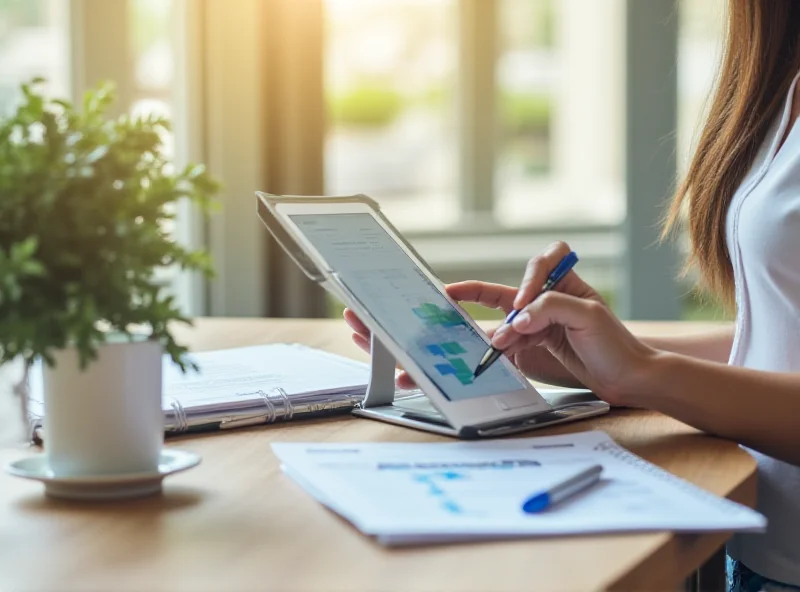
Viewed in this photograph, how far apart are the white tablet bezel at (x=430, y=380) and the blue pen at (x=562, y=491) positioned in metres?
0.16

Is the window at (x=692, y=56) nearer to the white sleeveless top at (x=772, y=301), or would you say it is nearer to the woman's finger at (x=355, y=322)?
the white sleeveless top at (x=772, y=301)

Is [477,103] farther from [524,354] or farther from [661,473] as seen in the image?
[661,473]

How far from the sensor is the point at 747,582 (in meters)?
0.96

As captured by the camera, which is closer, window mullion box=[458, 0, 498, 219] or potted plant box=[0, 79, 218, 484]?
potted plant box=[0, 79, 218, 484]

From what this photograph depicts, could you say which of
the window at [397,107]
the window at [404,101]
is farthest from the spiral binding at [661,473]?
the window at [397,107]

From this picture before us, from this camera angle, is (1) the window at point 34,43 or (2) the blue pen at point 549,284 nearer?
(2) the blue pen at point 549,284

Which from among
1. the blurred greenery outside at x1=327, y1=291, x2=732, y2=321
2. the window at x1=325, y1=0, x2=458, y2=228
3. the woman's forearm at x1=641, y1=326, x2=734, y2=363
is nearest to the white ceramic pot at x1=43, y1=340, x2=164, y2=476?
the woman's forearm at x1=641, y1=326, x2=734, y2=363

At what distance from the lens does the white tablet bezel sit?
87 cm

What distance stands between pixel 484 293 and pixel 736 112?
0.34 m

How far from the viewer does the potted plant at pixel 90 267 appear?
0.65m

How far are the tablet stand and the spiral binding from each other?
0.68ft

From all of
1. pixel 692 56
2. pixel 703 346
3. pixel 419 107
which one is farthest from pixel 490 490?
pixel 692 56

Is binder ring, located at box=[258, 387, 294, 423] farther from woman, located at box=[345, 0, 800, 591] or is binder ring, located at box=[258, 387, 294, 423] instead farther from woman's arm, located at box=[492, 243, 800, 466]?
woman's arm, located at box=[492, 243, 800, 466]

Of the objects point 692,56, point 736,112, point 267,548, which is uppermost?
point 692,56
